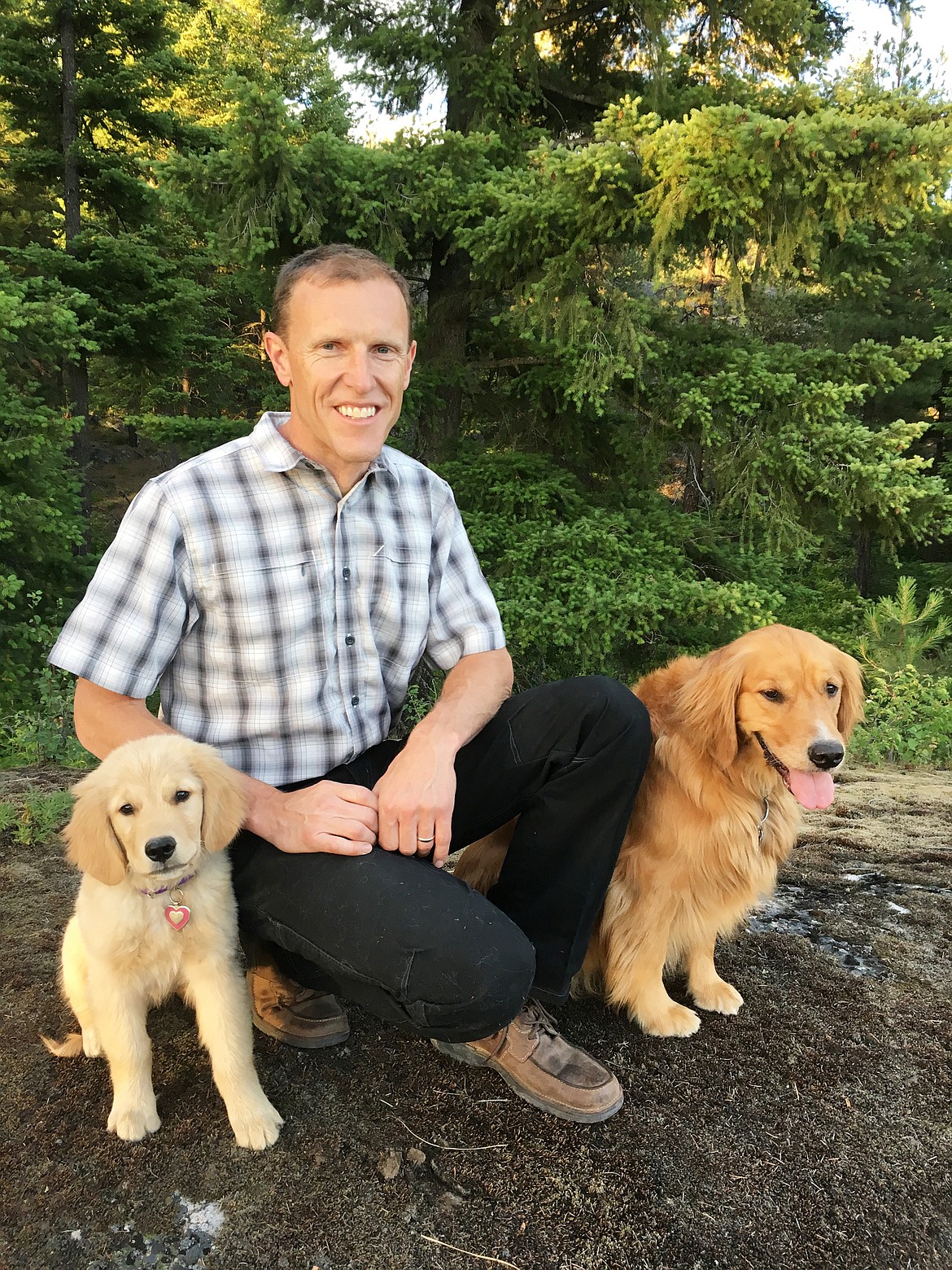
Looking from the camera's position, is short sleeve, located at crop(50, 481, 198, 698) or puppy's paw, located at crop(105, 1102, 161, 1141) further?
short sleeve, located at crop(50, 481, 198, 698)

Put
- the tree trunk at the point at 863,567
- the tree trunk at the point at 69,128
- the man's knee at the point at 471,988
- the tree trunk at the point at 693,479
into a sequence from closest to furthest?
the man's knee at the point at 471,988 → the tree trunk at the point at 693,479 → the tree trunk at the point at 69,128 → the tree trunk at the point at 863,567

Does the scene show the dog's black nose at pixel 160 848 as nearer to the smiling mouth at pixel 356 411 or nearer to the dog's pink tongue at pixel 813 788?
the smiling mouth at pixel 356 411

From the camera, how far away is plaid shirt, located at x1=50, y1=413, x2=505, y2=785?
5.78 ft

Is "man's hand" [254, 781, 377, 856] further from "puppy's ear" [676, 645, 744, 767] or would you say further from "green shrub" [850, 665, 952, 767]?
"green shrub" [850, 665, 952, 767]

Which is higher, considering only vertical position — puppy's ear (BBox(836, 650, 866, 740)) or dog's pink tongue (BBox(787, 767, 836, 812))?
puppy's ear (BBox(836, 650, 866, 740))

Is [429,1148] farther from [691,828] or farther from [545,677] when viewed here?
[545,677]

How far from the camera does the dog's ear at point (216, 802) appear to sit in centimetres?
164

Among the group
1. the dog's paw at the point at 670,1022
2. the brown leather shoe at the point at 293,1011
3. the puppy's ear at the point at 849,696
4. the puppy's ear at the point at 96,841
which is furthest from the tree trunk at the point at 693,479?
the puppy's ear at the point at 96,841

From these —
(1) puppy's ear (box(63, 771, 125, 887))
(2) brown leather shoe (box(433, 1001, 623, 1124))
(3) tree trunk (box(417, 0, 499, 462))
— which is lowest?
(2) brown leather shoe (box(433, 1001, 623, 1124))

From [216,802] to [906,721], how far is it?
5.21 m

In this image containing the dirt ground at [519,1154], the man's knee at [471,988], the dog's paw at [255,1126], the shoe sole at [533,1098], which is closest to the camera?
the dirt ground at [519,1154]

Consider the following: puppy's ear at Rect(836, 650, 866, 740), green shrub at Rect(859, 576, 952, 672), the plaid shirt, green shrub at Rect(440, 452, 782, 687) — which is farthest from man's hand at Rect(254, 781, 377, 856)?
green shrub at Rect(859, 576, 952, 672)

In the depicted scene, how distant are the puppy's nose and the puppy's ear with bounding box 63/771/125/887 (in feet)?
5.23

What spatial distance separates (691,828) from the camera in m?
2.06
